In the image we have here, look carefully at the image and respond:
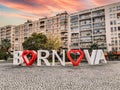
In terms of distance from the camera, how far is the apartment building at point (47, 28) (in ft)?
346

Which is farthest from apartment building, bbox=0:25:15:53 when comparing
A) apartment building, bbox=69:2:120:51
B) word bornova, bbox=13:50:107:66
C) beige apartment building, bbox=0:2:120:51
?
word bornova, bbox=13:50:107:66

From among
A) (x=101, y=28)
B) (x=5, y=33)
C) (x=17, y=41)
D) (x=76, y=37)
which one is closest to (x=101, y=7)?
(x=101, y=28)

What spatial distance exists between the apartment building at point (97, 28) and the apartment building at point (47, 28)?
4.19 m

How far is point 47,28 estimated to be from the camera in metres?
116

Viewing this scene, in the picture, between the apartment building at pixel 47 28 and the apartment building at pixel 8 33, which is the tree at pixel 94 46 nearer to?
the apartment building at pixel 47 28

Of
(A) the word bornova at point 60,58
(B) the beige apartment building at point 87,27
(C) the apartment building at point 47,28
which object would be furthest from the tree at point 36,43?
(A) the word bornova at point 60,58

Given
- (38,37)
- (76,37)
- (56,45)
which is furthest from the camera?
(76,37)

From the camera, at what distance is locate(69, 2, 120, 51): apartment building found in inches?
3388

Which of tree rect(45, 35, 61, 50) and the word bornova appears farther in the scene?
tree rect(45, 35, 61, 50)

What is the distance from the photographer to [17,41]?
138 meters

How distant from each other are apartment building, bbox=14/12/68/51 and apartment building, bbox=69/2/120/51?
13.7 ft

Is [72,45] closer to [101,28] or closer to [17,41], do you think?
[101,28]

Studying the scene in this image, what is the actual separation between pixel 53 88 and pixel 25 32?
11964 cm

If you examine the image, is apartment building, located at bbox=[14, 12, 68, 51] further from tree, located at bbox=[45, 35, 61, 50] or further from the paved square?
the paved square
